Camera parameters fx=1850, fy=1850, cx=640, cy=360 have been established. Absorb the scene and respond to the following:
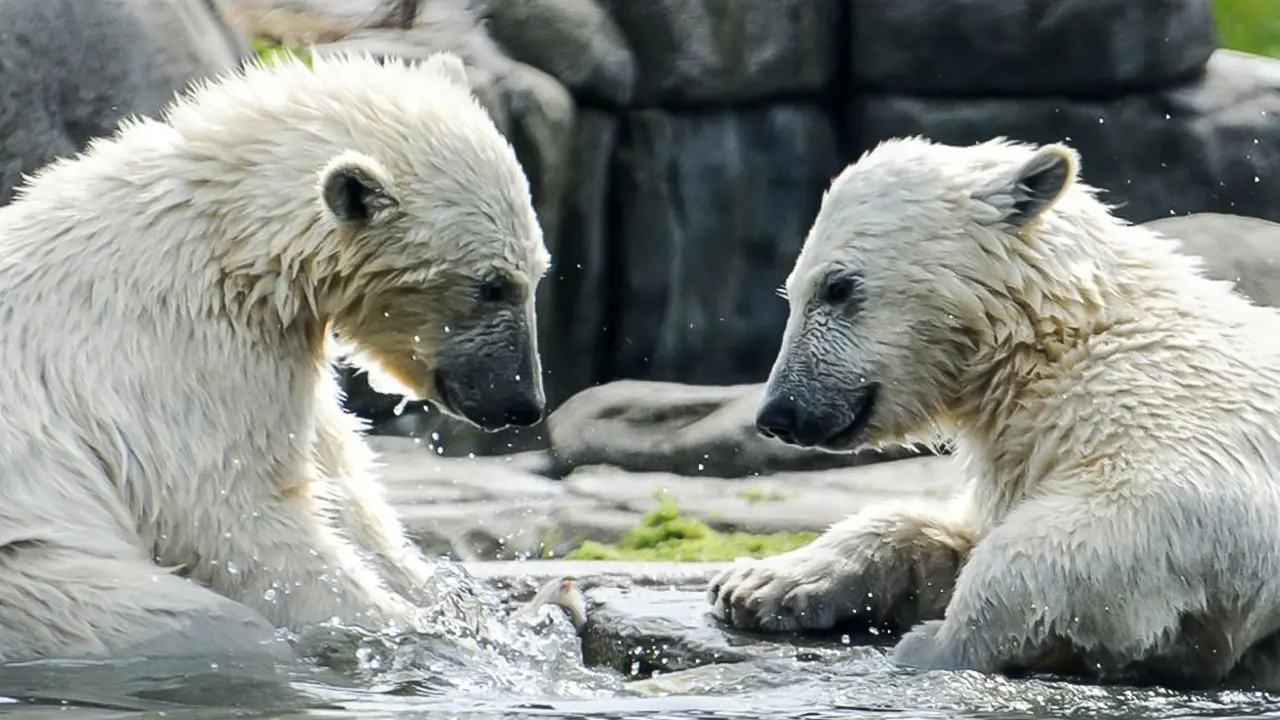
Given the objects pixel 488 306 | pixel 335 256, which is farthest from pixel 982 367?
pixel 335 256

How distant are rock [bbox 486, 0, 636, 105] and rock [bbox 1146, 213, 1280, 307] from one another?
357cm

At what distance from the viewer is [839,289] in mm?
4980

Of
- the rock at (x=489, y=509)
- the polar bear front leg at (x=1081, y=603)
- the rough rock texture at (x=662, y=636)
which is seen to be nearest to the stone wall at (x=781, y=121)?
the rock at (x=489, y=509)

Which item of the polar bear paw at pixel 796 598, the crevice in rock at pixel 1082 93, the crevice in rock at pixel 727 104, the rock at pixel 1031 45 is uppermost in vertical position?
the rock at pixel 1031 45

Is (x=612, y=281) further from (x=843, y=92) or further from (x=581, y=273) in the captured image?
(x=843, y=92)

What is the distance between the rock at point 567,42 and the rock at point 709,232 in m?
0.48

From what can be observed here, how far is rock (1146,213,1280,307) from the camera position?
9.90 meters

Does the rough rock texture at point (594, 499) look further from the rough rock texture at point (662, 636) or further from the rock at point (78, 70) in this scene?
the rough rock texture at point (662, 636)

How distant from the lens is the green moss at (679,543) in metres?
7.96

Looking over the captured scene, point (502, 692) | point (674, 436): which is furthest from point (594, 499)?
point (502, 692)

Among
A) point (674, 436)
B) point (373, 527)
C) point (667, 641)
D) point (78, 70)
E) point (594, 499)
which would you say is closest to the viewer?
point (667, 641)

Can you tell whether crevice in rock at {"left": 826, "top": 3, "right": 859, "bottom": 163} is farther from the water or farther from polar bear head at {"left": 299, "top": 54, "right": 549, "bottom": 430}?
the water

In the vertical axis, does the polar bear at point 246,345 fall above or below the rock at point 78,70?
below

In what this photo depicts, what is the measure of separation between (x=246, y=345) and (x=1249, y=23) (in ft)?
40.4
